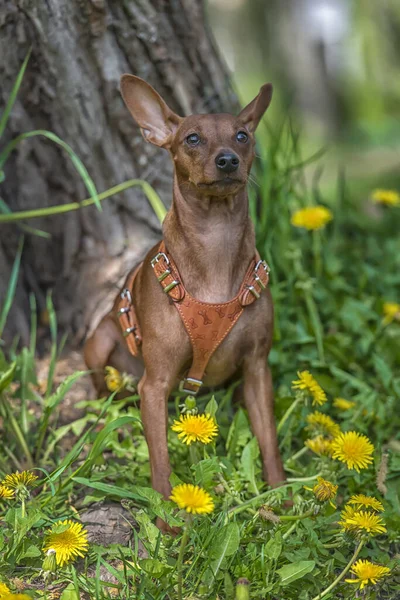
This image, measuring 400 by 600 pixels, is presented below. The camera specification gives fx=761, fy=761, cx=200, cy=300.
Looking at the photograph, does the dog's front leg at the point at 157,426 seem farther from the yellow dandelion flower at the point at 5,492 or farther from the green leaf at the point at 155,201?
the green leaf at the point at 155,201

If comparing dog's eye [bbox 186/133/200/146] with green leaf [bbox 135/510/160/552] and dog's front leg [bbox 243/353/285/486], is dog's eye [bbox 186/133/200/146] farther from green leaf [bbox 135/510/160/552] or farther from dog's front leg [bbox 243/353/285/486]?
green leaf [bbox 135/510/160/552]

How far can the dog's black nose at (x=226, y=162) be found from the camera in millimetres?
2570

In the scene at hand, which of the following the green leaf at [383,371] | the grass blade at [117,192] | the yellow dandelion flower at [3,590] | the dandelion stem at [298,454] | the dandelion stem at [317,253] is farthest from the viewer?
the dandelion stem at [317,253]

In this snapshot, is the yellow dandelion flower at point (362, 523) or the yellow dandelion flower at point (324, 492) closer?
the yellow dandelion flower at point (362, 523)

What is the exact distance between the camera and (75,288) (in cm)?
412

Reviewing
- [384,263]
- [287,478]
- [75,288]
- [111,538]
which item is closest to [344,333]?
[384,263]

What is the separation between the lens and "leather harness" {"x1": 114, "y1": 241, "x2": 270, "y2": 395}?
2.78 metres

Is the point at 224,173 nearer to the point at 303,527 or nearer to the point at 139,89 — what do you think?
the point at 139,89

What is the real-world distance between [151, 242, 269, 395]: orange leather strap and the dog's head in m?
0.34

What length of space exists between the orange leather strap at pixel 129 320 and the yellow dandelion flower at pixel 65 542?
2.98 ft

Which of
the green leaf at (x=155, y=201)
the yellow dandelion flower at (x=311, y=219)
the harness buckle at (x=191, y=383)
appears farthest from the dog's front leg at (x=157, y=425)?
the yellow dandelion flower at (x=311, y=219)

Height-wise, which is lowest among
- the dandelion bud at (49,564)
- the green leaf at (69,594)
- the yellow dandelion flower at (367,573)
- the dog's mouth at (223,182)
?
the yellow dandelion flower at (367,573)

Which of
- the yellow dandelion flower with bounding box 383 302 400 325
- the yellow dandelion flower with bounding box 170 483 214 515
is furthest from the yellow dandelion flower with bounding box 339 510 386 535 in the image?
the yellow dandelion flower with bounding box 383 302 400 325

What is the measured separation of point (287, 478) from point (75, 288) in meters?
1.73
